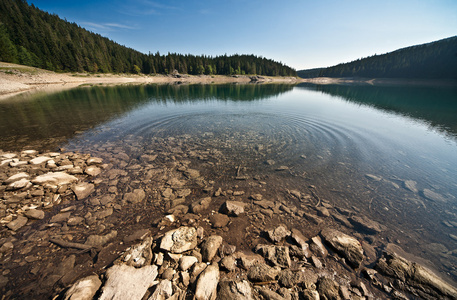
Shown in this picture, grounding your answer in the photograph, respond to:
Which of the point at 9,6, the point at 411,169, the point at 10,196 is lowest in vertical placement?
the point at 411,169

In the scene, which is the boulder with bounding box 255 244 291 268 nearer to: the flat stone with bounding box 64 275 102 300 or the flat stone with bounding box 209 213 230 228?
the flat stone with bounding box 209 213 230 228

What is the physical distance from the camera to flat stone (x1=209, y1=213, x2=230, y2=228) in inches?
236

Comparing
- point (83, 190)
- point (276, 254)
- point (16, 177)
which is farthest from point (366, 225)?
point (16, 177)

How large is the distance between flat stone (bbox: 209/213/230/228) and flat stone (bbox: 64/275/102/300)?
336 centimetres

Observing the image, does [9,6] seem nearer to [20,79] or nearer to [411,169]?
[20,79]

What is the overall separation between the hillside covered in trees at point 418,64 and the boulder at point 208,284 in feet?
621

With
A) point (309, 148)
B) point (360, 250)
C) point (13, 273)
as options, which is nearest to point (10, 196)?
point (13, 273)

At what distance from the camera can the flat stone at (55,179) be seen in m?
7.17

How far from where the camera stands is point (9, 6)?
336 ft

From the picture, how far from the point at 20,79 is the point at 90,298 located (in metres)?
89.7

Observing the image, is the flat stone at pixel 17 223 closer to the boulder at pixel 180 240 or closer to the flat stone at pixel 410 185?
the boulder at pixel 180 240

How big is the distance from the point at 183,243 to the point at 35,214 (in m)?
5.76

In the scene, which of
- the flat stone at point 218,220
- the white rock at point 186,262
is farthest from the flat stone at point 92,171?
the white rock at point 186,262

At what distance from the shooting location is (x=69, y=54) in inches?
3693
